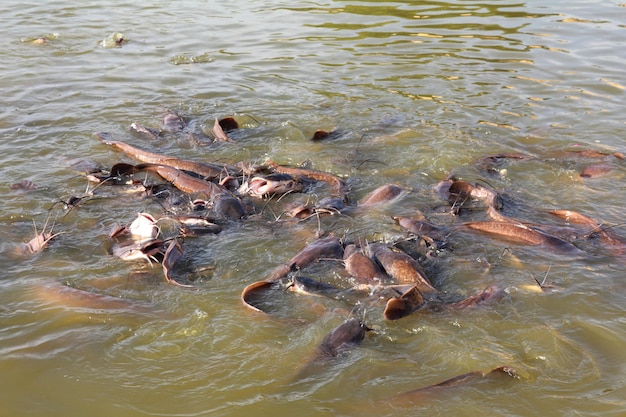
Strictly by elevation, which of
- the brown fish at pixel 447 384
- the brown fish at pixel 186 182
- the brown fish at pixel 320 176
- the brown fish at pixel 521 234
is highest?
the brown fish at pixel 186 182

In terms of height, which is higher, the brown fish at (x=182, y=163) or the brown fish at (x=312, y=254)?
the brown fish at (x=182, y=163)

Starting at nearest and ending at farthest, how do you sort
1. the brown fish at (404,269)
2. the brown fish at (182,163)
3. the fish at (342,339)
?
the fish at (342,339) → the brown fish at (404,269) → the brown fish at (182,163)

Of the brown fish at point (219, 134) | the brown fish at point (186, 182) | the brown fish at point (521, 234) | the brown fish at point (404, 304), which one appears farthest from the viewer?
the brown fish at point (219, 134)

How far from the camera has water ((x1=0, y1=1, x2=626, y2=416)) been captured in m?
3.38

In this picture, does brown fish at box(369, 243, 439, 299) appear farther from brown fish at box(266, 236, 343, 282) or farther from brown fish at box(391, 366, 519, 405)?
brown fish at box(391, 366, 519, 405)

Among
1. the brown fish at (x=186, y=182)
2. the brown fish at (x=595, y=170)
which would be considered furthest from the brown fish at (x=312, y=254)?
the brown fish at (x=595, y=170)

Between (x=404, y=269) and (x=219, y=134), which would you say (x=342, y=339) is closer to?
(x=404, y=269)

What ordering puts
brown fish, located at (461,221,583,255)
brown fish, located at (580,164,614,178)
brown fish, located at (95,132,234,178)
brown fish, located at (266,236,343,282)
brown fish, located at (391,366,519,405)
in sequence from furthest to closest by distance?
brown fish, located at (580,164,614,178) → brown fish, located at (95,132,234,178) → brown fish, located at (461,221,583,255) → brown fish, located at (266,236,343,282) → brown fish, located at (391,366,519,405)

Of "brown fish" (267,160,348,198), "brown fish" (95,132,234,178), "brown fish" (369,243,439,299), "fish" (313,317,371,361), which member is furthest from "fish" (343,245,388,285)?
"brown fish" (95,132,234,178)

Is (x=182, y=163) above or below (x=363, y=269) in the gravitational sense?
above

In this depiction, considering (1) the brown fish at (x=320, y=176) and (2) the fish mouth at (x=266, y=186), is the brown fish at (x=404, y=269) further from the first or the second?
(2) the fish mouth at (x=266, y=186)

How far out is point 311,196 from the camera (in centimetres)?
568

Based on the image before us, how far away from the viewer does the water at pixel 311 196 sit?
3381 mm

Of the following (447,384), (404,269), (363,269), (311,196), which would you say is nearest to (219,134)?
(311,196)
